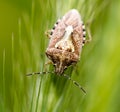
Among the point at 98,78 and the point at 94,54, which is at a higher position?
the point at 94,54

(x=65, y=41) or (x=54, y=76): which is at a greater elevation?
(x=65, y=41)

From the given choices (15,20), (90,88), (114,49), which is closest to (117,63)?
(114,49)

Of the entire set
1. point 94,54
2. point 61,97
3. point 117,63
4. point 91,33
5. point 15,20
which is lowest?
point 61,97

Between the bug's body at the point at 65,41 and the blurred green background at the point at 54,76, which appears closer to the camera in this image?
the blurred green background at the point at 54,76

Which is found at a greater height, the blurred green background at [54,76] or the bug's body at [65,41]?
the bug's body at [65,41]

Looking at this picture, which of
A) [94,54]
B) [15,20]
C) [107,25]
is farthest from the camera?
[15,20]

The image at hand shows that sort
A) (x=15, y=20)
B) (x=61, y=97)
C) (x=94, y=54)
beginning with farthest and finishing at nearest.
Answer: (x=15, y=20), (x=94, y=54), (x=61, y=97)

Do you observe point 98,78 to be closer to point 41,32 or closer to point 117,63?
point 117,63

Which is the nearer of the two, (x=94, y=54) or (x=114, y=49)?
(x=114, y=49)

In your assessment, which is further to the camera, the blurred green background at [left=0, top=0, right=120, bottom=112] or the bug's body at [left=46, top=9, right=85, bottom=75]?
the bug's body at [left=46, top=9, right=85, bottom=75]

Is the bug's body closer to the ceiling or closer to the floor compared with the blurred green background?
closer to the ceiling

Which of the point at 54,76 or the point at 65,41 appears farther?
the point at 65,41
